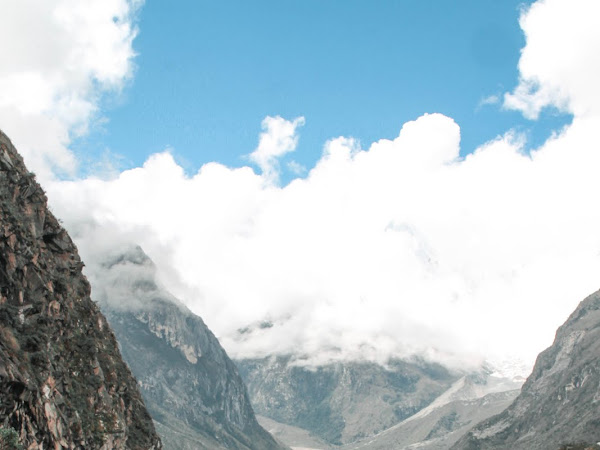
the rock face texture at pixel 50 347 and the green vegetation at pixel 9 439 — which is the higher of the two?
the rock face texture at pixel 50 347

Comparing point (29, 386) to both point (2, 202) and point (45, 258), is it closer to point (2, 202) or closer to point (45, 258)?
point (2, 202)

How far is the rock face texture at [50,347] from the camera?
66.1 metres

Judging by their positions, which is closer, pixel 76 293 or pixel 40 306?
pixel 40 306

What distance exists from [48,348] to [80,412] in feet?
34.2

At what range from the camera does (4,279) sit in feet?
267

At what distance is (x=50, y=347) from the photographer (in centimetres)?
8638

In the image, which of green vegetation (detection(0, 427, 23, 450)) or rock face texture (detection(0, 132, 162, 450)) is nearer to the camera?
green vegetation (detection(0, 427, 23, 450))

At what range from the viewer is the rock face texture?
217ft

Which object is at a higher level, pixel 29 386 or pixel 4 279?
pixel 4 279

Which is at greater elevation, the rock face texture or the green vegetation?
the rock face texture

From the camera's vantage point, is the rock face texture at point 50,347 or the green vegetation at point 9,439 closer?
the green vegetation at point 9,439

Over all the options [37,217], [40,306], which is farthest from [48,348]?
[37,217]

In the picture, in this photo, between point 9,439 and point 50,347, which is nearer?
point 9,439

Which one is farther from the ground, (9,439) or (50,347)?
(50,347)
